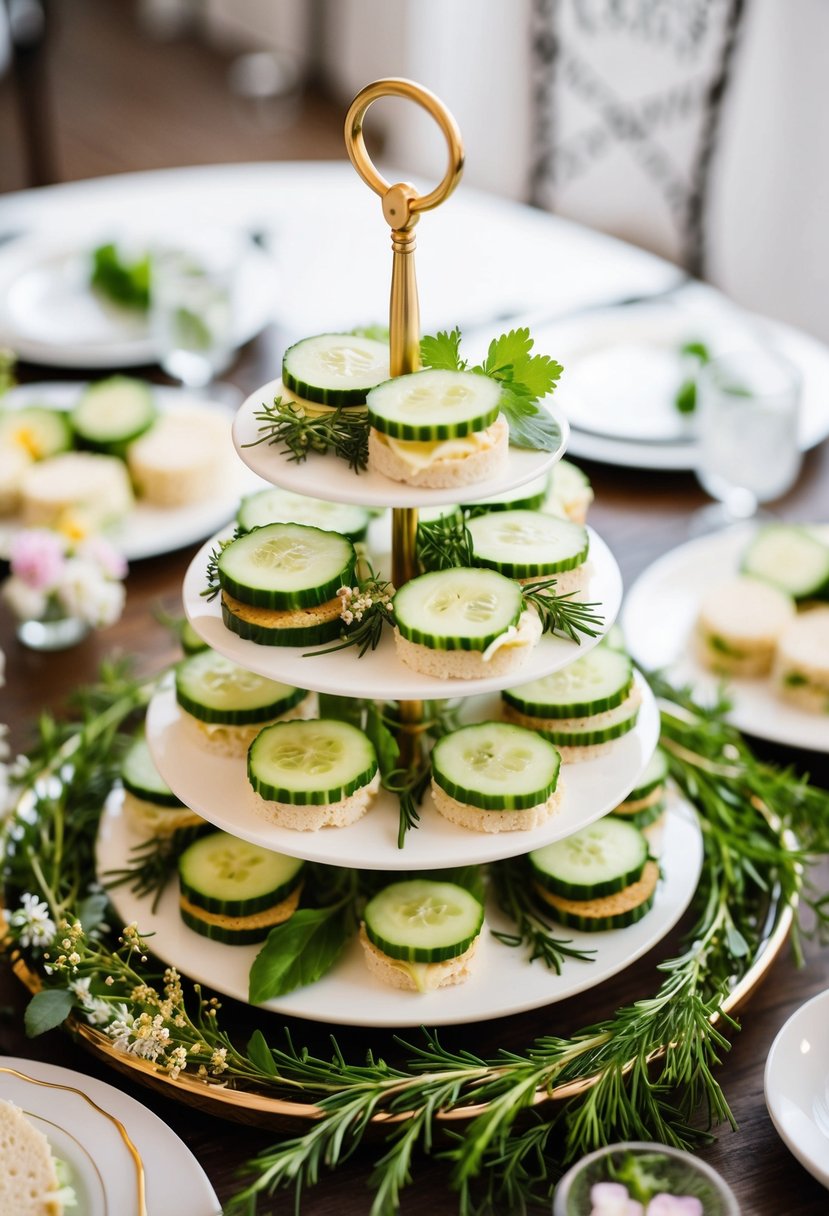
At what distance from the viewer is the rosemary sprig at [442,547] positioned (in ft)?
3.85

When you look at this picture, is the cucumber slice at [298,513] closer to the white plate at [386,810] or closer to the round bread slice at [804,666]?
the white plate at [386,810]

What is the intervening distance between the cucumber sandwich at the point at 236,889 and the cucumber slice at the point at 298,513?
1.00 ft

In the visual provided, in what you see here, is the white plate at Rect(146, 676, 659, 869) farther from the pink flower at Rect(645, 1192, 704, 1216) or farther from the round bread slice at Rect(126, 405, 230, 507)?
the round bread slice at Rect(126, 405, 230, 507)

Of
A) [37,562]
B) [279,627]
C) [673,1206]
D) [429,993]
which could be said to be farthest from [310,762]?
[37,562]

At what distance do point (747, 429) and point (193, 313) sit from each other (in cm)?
91

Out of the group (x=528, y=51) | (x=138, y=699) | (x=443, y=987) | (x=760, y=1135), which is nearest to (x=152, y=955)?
(x=443, y=987)

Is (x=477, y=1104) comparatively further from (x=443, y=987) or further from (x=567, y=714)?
(x=567, y=714)

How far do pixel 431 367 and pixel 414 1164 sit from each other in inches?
26.3

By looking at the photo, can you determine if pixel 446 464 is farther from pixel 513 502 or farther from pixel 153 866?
pixel 153 866

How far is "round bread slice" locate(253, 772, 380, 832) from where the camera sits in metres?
1.12

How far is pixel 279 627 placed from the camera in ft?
3.61

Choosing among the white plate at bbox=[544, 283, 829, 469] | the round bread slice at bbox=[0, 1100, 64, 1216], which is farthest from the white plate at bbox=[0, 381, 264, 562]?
the round bread slice at bbox=[0, 1100, 64, 1216]

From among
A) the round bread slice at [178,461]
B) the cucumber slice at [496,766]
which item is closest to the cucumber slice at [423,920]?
the cucumber slice at [496,766]

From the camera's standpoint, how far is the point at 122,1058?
1152mm
